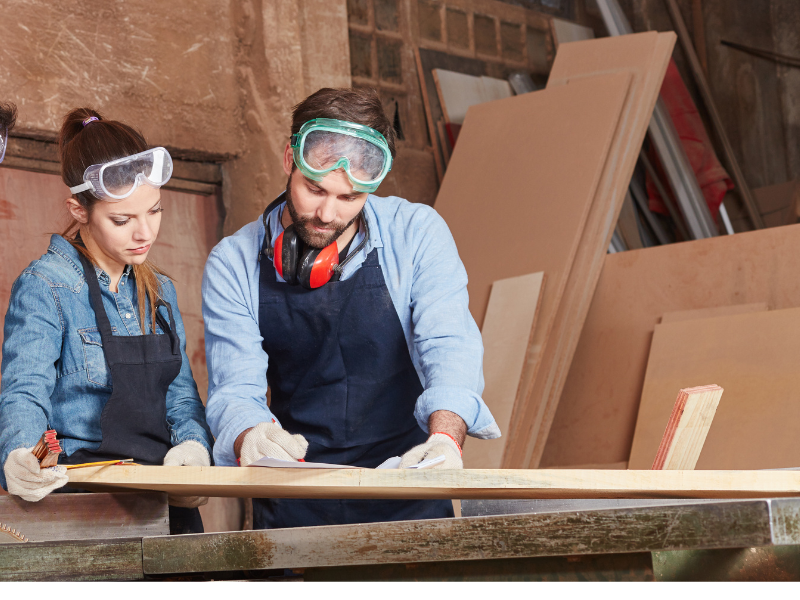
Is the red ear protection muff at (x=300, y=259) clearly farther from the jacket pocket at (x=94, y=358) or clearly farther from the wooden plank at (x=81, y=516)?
the wooden plank at (x=81, y=516)

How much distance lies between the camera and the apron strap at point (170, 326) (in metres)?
2.18

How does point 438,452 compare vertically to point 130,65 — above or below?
below

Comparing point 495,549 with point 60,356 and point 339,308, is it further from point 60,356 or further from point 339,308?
point 60,356

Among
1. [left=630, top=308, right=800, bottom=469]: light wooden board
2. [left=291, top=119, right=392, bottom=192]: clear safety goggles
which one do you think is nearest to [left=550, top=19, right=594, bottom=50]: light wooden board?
[left=630, top=308, right=800, bottom=469]: light wooden board

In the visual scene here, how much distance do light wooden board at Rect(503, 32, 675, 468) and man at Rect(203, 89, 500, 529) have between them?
1.82 metres

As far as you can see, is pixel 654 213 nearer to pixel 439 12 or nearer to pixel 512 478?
pixel 439 12

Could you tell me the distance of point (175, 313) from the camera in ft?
7.43

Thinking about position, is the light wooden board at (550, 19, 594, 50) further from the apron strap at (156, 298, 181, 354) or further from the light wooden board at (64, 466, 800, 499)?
the light wooden board at (64, 466, 800, 499)

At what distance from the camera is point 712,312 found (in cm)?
406

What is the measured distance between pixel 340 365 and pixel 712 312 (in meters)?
2.40

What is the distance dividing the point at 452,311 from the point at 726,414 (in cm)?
202

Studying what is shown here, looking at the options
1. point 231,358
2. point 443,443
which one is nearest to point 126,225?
point 231,358

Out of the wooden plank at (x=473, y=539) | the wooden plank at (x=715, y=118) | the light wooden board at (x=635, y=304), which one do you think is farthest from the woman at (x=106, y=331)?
the wooden plank at (x=715, y=118)

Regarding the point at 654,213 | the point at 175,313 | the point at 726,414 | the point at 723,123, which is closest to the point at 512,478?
the point at 175,313
